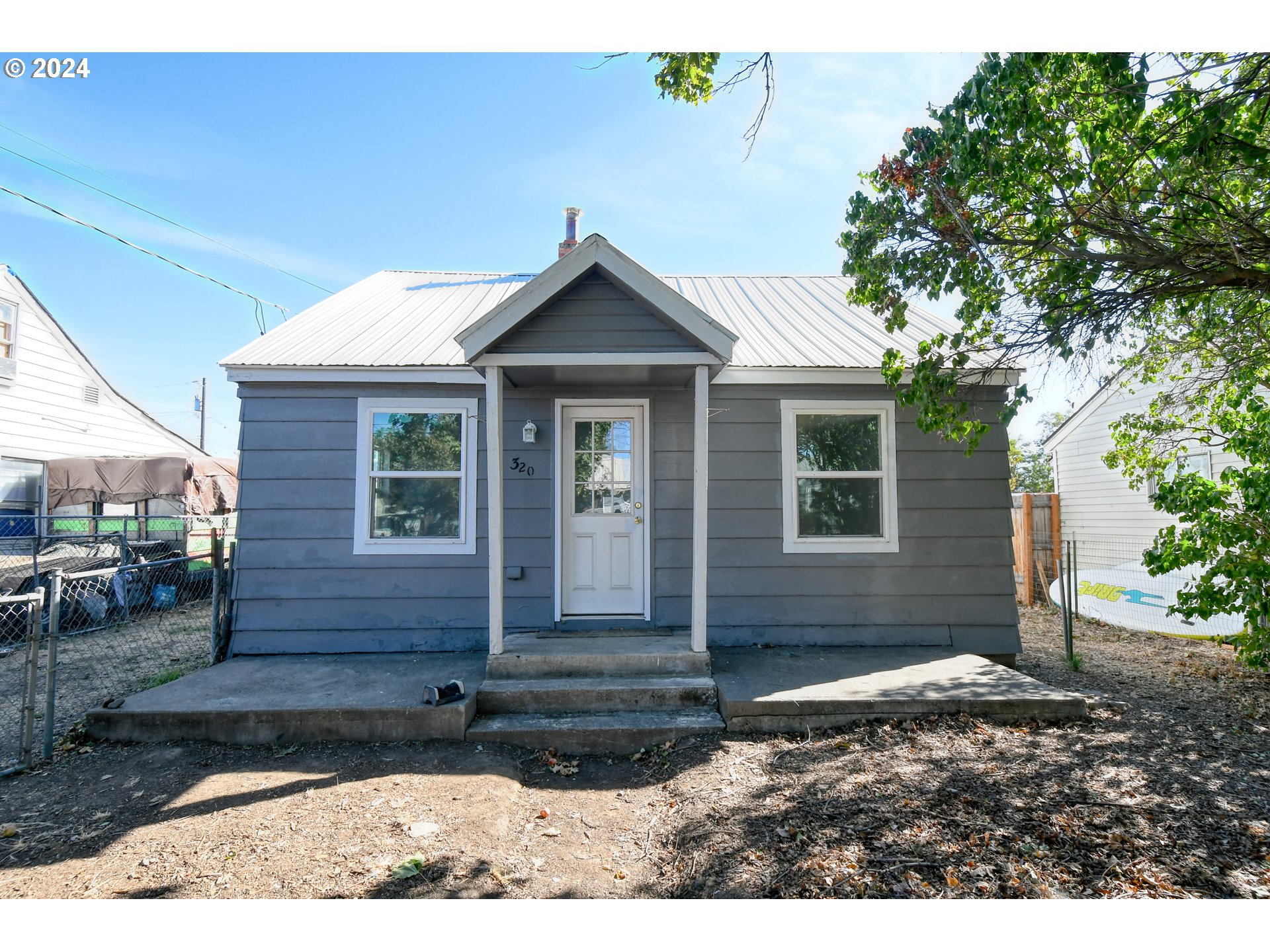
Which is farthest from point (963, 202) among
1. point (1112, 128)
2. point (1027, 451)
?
point (1027, 451)

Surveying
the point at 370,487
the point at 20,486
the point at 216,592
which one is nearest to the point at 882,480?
the point at 370,487

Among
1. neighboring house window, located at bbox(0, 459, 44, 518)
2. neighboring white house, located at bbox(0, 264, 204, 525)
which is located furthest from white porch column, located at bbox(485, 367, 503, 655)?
neighboring white house, located at bbox(0, 264, 204, 525)

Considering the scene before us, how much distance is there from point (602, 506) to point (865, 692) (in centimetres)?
280

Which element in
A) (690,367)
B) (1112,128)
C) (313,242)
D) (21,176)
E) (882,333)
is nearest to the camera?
(1112,128)

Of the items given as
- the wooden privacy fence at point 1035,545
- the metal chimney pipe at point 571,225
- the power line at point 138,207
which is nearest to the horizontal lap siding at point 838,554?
the metal chimney pipe at point 571,225

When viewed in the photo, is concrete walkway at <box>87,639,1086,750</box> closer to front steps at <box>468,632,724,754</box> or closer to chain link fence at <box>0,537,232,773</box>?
front steps at <box>468,632,724,754</box>

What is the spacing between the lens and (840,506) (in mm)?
5922

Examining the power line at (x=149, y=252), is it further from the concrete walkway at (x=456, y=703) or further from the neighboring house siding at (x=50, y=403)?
the concrete walkway at (x=456, y=703)

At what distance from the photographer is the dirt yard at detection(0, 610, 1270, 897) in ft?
8.18

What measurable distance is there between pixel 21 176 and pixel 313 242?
4021 millimetres

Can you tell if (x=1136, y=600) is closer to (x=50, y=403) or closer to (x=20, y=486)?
(x=20, y=486)

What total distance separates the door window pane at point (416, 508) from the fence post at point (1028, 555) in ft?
33.5

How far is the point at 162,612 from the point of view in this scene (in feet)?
27.5
